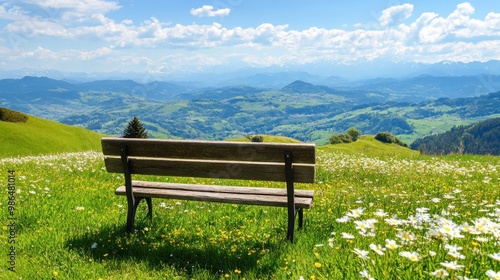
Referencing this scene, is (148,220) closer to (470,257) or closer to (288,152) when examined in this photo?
(288,152)

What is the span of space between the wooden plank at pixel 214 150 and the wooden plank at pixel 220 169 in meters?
0.18

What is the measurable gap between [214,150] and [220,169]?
40 centimetres

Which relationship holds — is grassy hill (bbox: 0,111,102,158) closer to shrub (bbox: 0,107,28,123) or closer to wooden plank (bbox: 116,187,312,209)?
shrub (bbox: 0,107,28,123)

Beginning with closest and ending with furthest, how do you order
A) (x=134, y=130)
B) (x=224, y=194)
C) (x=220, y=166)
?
1. (x=220, y=166)
2. (x=224, y=194)
3. (x=134, y=130)

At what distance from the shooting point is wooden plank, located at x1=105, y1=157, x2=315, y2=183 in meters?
5.88

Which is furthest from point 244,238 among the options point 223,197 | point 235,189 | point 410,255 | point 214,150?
point 410,255

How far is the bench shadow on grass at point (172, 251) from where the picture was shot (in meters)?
5.47

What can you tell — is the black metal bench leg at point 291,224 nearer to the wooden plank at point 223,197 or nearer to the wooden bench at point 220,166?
the wooden bench at point 220,166

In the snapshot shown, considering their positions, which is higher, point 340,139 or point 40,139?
point 40,139

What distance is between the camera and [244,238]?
256 inches

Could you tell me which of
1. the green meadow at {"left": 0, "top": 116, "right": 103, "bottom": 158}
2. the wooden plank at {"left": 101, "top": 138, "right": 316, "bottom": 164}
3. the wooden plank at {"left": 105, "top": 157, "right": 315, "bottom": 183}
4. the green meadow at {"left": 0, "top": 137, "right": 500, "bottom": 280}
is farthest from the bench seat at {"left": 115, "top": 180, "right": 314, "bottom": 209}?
the green meadow at {"left": 0, "top": 116, "right": 103, "bottom": 158}

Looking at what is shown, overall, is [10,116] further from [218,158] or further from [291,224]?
[291,224]

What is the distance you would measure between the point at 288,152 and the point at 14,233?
4.93 meters

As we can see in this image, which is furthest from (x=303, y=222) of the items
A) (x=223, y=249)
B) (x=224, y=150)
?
(x=224, y=150)
